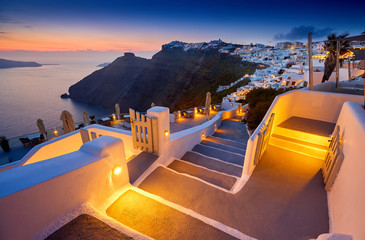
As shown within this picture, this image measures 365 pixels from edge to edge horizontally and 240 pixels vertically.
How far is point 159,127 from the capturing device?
4.38 meters

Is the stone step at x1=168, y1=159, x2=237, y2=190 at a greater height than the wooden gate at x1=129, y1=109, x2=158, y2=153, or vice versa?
the wooden gate at x1=129, y1=109, x2=158, y2=153

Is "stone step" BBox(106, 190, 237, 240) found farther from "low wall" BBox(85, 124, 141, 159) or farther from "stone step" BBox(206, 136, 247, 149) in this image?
"stone step" BBox(206, 136, 247, 149)

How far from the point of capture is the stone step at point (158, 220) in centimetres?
234

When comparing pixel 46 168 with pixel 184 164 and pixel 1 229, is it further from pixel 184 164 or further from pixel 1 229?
pixel 184 164

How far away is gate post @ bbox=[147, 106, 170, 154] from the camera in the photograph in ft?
14.1

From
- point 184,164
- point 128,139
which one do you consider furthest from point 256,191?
point 128,139

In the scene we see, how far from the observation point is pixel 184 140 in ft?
19.1

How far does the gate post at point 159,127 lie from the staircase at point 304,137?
131 inches

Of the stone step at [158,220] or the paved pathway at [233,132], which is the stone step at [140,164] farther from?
the paved pathway at [233,132]

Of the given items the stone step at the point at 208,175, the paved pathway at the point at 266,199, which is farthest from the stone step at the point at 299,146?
the stone step at the point at 208,175

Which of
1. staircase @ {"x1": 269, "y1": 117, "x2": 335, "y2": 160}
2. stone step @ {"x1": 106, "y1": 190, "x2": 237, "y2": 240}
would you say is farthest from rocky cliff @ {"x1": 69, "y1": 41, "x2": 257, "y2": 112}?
stone step @ {"x1": 106, "y1": 190, "x2": 237, "y2": 240}

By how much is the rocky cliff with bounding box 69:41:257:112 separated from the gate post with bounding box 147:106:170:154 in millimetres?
54314

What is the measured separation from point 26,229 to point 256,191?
377 cm

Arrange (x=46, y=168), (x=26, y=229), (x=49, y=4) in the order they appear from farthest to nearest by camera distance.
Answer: (x=49, y=4) → (x=46, y=168) → (x=26, y=229)
